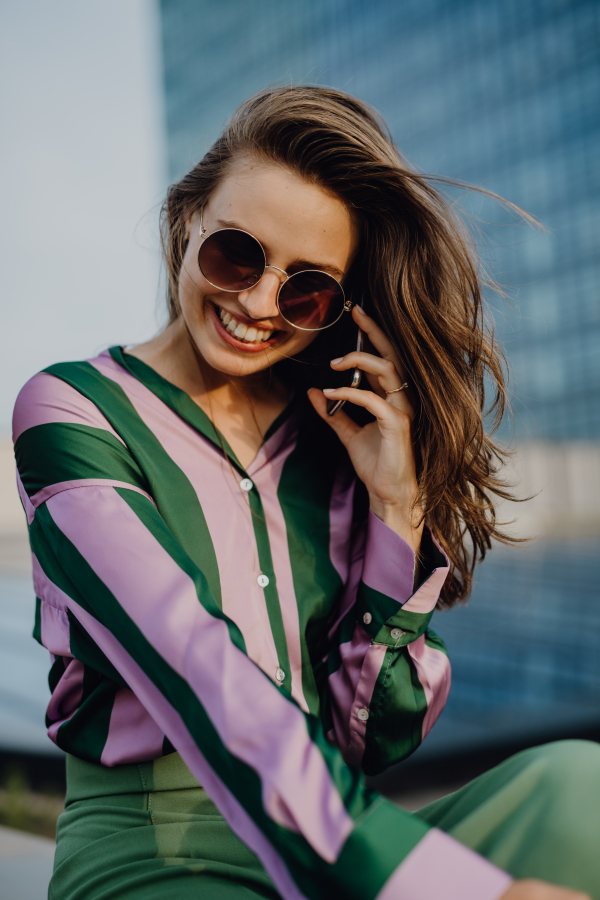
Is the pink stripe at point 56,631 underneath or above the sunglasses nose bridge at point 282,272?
underneath

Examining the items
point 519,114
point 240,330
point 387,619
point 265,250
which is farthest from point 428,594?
point 519,114

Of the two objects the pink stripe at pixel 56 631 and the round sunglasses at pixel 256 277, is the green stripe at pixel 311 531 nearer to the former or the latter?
the round sunglasses at pixel 256 277

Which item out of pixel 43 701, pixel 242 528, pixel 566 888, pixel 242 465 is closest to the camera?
pixel 566 888

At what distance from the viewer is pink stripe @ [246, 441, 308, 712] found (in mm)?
1406

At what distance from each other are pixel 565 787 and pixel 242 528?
804 mm

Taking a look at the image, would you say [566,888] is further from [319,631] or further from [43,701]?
[43,701]

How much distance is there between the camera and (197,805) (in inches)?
47.4

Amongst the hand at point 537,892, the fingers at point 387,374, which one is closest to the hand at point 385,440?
the fingers at point 387,374

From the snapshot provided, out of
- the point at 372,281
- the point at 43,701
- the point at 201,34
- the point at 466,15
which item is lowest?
the point at 43,701

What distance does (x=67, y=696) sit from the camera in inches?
49.9

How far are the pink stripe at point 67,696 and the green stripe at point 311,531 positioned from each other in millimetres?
459

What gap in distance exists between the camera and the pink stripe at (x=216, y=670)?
76cm

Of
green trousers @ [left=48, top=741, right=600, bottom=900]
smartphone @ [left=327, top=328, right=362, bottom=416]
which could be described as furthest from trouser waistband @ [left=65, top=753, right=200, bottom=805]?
smartphone @ [left=327, top=328, right=362, bottom=416]

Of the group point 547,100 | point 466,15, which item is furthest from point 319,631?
point 466,15
